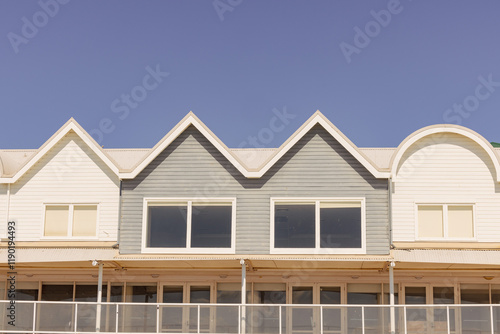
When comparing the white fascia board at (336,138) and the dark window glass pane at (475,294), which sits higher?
the white fascia board at (336,138)

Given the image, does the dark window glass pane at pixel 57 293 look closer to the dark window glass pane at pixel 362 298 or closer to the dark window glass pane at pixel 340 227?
the dark window glass pane at pixel 340 227

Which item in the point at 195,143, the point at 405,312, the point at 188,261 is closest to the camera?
the point at 405,312

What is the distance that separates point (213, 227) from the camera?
26.1m

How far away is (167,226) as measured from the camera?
26.3m

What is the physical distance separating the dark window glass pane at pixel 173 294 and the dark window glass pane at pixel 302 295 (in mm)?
4159

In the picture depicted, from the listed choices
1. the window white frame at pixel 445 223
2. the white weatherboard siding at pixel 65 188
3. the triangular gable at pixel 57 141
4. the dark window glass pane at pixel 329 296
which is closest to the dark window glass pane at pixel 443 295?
the window white frame at pixel 445 223

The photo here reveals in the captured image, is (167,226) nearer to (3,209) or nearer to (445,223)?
(3,209)

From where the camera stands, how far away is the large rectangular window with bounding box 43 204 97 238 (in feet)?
88.7

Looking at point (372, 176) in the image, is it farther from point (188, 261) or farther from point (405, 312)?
point (188, 261)

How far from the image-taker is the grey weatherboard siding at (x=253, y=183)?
2598cm

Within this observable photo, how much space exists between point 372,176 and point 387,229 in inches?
76.7

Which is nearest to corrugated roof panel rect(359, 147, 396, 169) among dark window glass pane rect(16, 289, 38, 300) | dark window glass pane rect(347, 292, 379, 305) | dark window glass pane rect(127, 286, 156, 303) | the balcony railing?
dark window glass pane rect(347, 292, 379, 305)

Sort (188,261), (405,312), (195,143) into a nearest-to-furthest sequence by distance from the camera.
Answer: (405,312) < (188,261) < (195,143)

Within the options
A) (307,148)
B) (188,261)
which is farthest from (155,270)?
(307,148)
